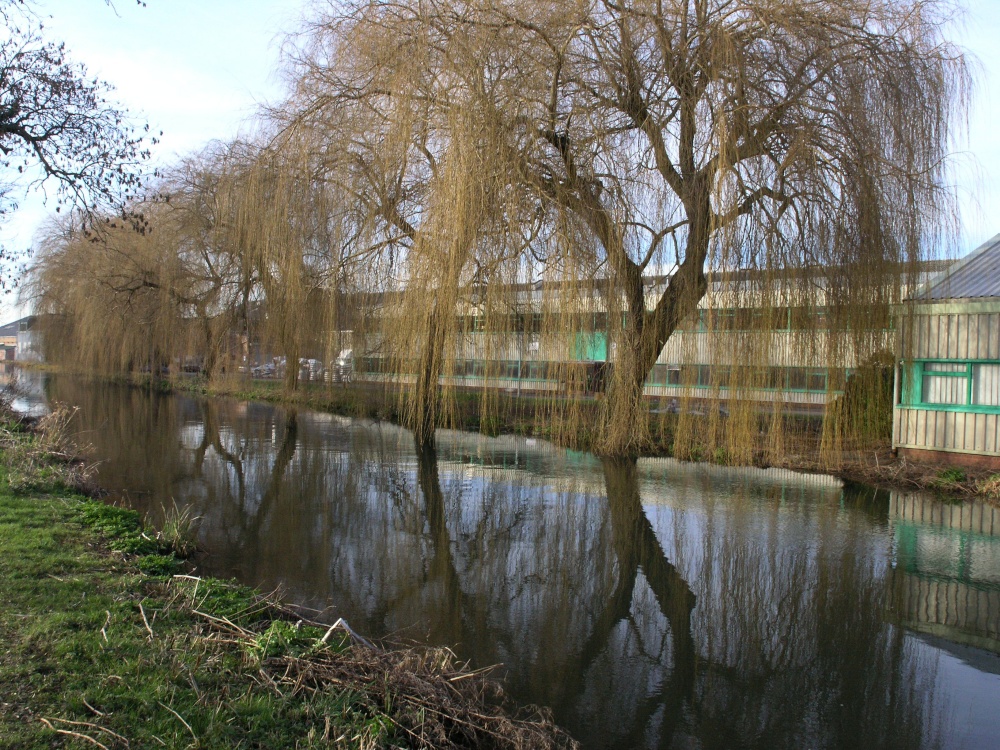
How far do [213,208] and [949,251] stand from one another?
19.7 m

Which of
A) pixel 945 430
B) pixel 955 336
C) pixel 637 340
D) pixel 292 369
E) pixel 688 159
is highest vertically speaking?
pixel 688 159

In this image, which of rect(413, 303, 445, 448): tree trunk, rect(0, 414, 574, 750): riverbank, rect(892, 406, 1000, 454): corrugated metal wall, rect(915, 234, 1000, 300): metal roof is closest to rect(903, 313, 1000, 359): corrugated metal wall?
rect(915, 234, 1000, 300): metal roof

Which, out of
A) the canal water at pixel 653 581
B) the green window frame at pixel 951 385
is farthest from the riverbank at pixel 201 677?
the green window frame at pixel 951 385

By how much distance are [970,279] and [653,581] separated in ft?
29.5

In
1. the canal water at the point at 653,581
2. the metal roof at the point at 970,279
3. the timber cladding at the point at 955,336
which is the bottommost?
the canal water at the point at 653,581

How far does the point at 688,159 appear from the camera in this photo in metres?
10.7

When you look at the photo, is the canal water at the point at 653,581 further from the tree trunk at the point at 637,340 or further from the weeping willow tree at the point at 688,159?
the weeping willow tree at the point at 688,159

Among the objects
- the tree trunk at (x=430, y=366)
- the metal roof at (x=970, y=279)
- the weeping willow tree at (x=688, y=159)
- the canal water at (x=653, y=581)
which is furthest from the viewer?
the metal roof at (x=970, y=279)

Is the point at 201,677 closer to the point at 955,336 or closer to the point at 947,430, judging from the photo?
the point at 947,430

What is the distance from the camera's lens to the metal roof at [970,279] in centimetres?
1166

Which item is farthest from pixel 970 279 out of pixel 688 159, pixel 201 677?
pixel 201 677

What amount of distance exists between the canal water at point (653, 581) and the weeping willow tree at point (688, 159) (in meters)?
2.00

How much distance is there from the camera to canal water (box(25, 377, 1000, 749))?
4418mm

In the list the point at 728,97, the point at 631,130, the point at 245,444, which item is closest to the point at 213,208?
the point at 245,444
